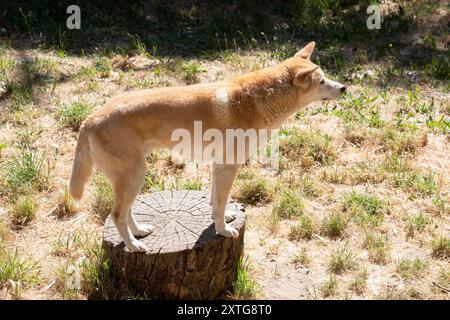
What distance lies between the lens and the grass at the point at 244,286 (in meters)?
5.06

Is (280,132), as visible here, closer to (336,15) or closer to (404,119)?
(404,119)

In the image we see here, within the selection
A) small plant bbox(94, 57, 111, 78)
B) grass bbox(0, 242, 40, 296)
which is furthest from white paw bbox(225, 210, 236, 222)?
small plant bbox(94, 57, 111, 78)

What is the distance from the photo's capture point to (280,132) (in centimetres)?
765

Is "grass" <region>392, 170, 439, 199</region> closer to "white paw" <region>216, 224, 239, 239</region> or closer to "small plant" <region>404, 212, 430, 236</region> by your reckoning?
"small plant" <region>404, 212, 430, 236</region>

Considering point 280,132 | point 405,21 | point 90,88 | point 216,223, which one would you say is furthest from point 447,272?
point 405,21

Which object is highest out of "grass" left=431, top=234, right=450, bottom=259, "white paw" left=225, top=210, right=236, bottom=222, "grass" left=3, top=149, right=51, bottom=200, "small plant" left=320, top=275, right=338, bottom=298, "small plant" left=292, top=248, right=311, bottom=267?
"grass" left=3, top=149, right=51, bottom=200

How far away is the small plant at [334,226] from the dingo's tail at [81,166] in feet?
8.23

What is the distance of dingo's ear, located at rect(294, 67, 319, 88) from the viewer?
5.03 meters

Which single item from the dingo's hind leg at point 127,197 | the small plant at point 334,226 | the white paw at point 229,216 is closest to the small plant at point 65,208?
the dingo's hind leg at point 127,197

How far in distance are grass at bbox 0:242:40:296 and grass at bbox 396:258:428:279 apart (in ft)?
10.7

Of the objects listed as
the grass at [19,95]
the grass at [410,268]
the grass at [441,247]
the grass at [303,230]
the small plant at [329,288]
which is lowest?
the small plant at [329,288]

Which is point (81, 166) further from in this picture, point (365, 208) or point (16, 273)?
point (365, 208)

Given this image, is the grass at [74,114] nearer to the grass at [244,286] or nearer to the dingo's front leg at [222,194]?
the dingo's front leg at [222,194]

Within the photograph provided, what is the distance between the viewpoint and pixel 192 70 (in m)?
9.02
